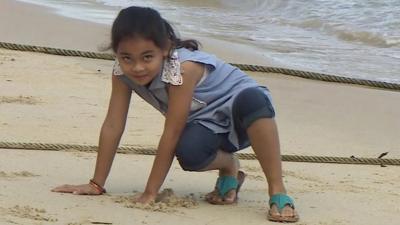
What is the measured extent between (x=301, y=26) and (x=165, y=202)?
6.89m

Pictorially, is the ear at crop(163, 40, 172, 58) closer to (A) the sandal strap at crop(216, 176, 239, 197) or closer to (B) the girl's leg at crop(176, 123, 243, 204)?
(B) the girl's leg at crop(176, 123, 243, 204)

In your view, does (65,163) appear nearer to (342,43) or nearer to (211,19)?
(342,43)

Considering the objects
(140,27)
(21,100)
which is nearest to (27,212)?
(140,27)

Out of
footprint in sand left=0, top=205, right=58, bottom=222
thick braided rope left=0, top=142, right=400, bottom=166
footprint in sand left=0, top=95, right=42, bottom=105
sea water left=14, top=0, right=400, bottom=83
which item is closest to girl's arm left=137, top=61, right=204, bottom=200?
footprint in sand left=0, top=205, right=58, bottom=222

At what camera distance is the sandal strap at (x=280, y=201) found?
3.03 meters

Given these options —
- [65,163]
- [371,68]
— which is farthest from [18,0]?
[65,163]

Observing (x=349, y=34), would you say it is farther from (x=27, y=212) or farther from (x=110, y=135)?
(x=27, y=212)

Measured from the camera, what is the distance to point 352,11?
33.4 feet

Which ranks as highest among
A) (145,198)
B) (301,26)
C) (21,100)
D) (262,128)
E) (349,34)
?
(262,128)

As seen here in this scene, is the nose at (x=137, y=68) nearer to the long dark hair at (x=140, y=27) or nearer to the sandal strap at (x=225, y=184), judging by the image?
the long dark hair at (x=140, y=27)

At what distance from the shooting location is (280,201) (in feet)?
9.98

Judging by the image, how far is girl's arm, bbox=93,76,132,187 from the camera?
320cm

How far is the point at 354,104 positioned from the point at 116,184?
8.44 feet

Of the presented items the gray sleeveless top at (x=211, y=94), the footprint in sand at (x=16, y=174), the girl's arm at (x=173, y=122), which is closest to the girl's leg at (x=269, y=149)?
the gray sleeveless top at (x=211, y=94)
